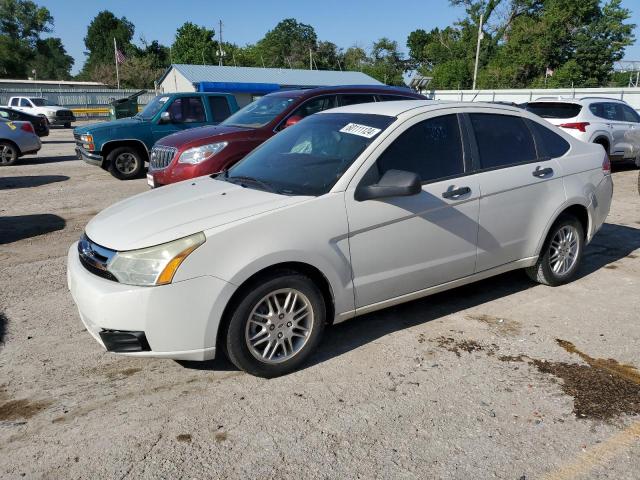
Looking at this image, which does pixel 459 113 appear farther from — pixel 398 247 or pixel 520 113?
pixel 398 247

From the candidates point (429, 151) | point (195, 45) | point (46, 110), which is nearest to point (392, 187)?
point (429, 151)

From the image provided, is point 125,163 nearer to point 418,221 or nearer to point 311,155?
point 311,155

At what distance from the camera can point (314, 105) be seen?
8328 mm

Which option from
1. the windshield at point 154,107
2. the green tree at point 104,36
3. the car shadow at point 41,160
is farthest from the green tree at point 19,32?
the windshield at point 154,107

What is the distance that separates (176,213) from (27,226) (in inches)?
210

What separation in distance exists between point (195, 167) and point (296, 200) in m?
4.28

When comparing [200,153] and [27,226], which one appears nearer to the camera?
[200,153]

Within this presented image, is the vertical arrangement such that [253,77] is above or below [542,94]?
above

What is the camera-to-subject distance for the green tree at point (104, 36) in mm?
115375

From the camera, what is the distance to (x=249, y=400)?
10.8ft

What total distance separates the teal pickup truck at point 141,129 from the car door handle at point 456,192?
8.62 meters

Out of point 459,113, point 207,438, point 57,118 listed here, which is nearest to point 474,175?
point 459,113

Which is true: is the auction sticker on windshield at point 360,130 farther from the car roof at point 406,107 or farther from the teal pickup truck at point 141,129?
the teal pickup truck at point 141,129

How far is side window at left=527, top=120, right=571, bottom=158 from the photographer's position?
488cm
